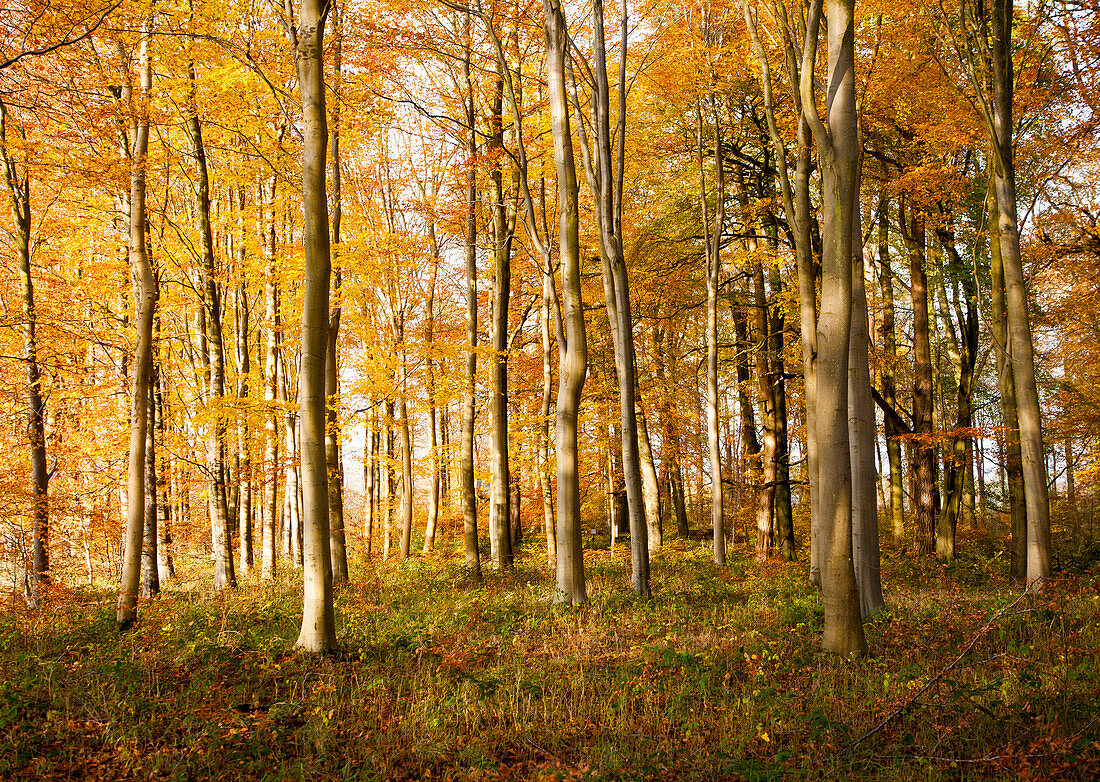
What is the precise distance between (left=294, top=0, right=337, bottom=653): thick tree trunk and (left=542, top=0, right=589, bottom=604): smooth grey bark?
3389 millimetres

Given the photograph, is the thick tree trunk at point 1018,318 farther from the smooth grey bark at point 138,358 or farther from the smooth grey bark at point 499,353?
the smooth grey bark at point 138,358

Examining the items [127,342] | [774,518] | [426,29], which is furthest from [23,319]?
[774,518]

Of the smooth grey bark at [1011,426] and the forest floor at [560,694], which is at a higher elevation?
the smooth grey bark at [1011,426]

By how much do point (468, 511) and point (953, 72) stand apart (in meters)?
12.6

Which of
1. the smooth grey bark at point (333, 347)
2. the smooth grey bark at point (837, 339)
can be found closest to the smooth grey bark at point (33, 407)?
the smooth grey bark at point (333, 347)

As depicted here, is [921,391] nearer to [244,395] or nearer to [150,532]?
[244,395]

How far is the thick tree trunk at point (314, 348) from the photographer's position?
6.52 m

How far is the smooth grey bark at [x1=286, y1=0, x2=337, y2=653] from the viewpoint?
6.52 metres

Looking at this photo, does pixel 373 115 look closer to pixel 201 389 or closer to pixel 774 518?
pixel 201 389

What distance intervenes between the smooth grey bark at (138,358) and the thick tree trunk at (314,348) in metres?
3.15

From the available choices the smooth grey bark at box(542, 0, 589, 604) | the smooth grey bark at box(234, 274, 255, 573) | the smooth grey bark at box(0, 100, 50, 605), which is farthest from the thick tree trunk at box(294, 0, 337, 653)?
the smooth grey bark at box(234, 274, 255, 573)

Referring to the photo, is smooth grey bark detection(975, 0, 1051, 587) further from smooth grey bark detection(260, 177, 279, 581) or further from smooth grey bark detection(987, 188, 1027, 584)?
smooth grey bark detection(260, 177, 279, 581)

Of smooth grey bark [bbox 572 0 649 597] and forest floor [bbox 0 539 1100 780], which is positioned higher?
smooth grey bark [bbox 572 0 649 597]

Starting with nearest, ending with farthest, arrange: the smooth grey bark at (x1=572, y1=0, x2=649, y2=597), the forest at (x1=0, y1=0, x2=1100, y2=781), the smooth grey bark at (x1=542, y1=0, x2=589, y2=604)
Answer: the forest at (x1=0, y1=0, x2=1100, y2=781)
the smooth grey bark at (x1=542, y1=0, x2=589, y2=604)
the smooth grey bark at (x1=572, y1=0, x2=649, y2=597)
